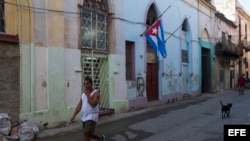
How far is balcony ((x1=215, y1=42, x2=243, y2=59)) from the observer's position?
33.6 meters

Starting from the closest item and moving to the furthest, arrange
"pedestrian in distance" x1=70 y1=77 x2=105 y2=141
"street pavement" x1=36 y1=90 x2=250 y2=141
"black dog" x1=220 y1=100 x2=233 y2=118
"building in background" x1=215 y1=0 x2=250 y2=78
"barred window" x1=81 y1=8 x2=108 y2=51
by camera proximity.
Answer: "pedestrian in distance" x1=70 y1=77 x2=105 y2=141 < "street pavement" x1=36 y1=90 x2=250 y2=141 < "black dog" x1=220 y1=100 x2=233 y2=118 < "barred window" x1=81 y1=8 x2=108 y2=51 < "building in background" x1=215 y1=0 x2=250 y2=78

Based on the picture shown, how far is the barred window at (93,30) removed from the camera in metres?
14.3

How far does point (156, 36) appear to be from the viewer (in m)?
18.8

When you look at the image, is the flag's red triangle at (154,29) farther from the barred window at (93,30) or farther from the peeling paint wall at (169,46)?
the barred window at (93,30)

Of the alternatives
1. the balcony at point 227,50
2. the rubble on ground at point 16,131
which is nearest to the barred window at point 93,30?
the rubble on ground at point 16,131

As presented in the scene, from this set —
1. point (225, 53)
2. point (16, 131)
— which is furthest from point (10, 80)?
point (225, 53)

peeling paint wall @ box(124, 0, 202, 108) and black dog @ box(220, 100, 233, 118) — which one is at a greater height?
peeling paint wall @ box(124, 0, 202, 108)

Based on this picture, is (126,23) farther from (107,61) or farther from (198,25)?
(198,25)

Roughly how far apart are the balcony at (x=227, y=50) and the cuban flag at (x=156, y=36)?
15.4 meters

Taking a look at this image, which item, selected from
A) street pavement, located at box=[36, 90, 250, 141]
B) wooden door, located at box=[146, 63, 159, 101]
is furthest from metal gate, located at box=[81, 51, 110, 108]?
wooden door, located at box=[146, 63, 159, 101]

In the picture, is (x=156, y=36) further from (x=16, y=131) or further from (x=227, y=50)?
(x=227, y=50)

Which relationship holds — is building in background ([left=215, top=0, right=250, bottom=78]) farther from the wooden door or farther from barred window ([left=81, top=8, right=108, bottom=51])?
barred window ([left=81, top=8, right=108, bottom=51])

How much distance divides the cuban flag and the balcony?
1542cm

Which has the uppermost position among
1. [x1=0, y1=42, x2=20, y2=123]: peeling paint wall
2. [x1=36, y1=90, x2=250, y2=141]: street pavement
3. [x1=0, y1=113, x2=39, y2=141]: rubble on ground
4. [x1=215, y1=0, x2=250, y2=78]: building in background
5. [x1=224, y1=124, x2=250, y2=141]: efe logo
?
[x1=215, y1=0, x2=250, y2=78]: building in background
